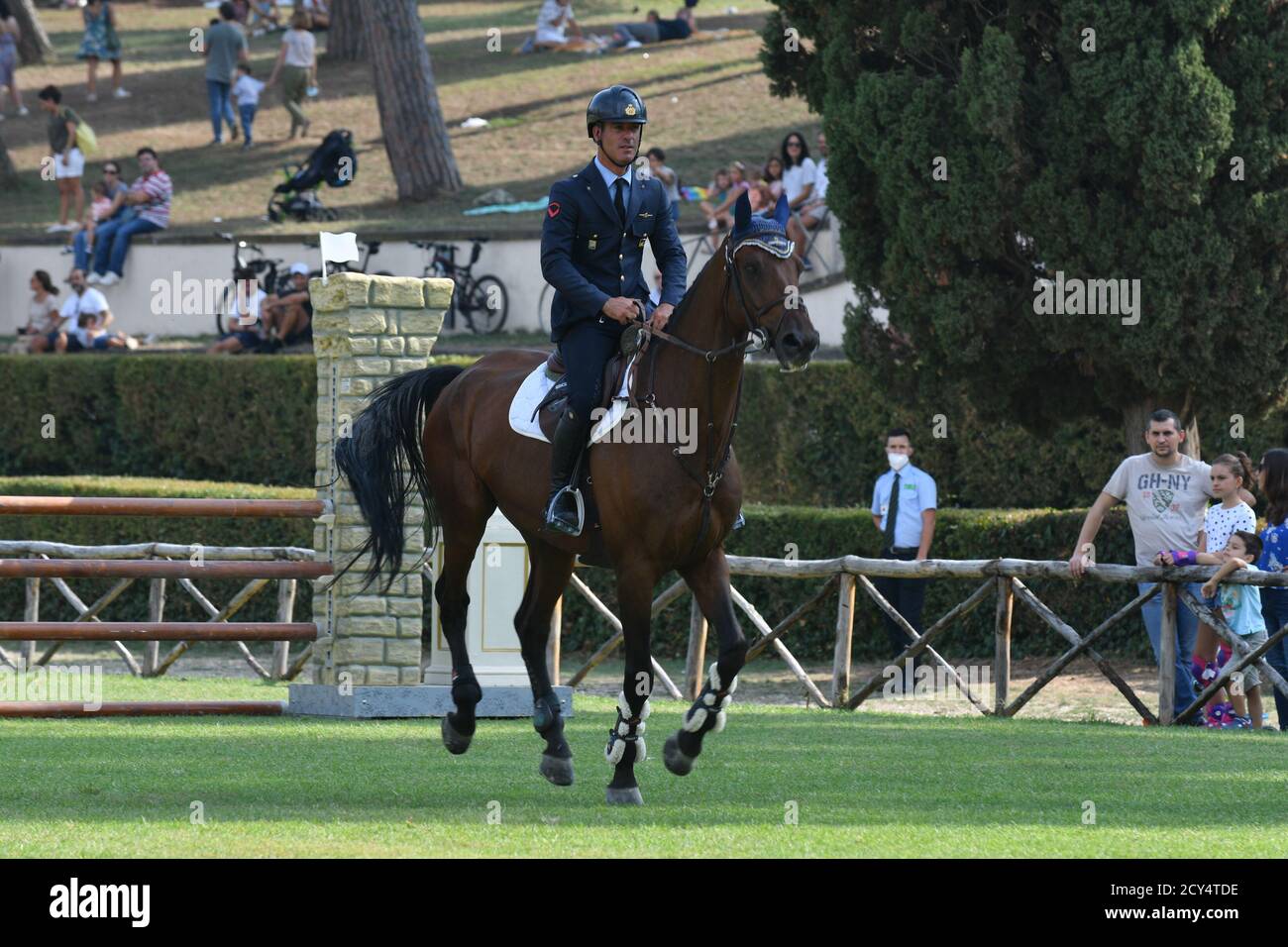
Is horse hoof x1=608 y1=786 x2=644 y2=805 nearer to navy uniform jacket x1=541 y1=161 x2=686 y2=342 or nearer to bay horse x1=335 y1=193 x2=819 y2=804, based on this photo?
bay horse x1=335 y1=193 x2=819 y2=804

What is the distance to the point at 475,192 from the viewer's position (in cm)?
3431

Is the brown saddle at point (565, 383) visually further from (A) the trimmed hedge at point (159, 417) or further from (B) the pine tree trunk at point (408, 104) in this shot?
(B) the pine tree trunk at point (408, 104)

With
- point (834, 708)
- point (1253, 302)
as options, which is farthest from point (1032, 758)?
point (1253, 302)

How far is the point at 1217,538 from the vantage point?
1345 cm

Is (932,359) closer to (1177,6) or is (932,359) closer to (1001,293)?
(1001,293)

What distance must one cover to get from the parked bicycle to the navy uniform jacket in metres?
18.9

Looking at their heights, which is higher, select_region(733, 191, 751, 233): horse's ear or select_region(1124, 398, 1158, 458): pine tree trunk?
select_region(733, 191, 751, 233): horse's ear

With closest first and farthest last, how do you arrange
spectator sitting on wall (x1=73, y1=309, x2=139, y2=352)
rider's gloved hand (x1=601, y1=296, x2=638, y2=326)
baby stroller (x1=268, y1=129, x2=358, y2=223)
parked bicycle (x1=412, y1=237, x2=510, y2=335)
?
rider's gloved hand (x1=601, y1=296, x2=638, y2=326)
spectator sitting on wall (x1=73, y1=309, x2=139, y2=352)
parked bicycle (x1=412, y1=237, x2=510, y2=335)
baby stroller (x1=268, y1=129, x2=358, y2=223)

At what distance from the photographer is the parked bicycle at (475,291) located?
28438mm

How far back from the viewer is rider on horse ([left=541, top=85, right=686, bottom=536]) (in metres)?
9.26

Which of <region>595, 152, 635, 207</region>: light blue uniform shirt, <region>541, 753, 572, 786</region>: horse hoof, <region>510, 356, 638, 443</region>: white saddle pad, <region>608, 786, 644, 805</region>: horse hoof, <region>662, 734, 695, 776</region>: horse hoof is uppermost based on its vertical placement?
<region>595, 152, 635, 207</region>: light blue uniform shirt

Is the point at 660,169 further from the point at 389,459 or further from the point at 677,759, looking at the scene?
the point at 677,759

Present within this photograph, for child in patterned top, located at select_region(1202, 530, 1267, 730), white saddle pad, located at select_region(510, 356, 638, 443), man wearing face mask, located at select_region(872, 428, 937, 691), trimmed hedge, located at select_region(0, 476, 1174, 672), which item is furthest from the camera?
trimmed hedge, located at select_region(0, 476, 1174, 672)

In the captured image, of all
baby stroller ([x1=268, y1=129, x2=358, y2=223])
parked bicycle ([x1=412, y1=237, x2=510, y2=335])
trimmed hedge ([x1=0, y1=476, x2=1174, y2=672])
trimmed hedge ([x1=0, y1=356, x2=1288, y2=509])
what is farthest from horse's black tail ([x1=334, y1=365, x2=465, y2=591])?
baby stroller ([x1=268, y1=129, x2=358, y2=223])
